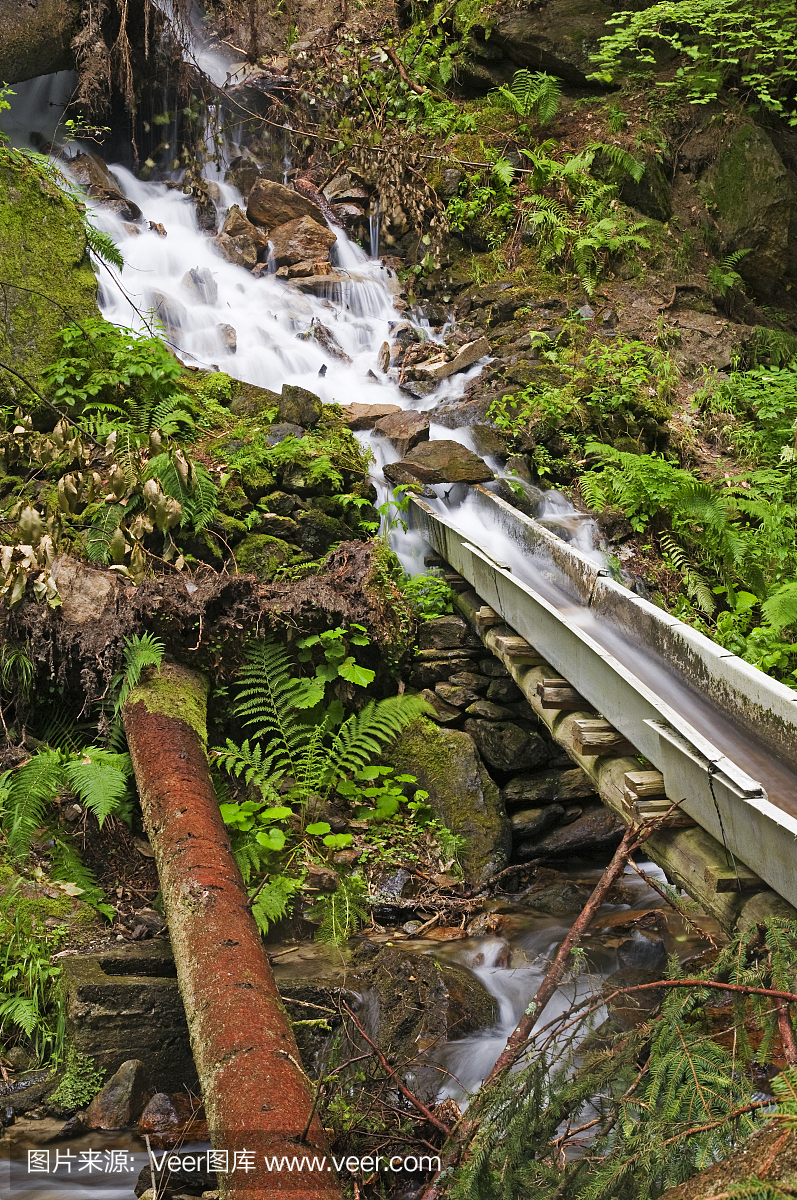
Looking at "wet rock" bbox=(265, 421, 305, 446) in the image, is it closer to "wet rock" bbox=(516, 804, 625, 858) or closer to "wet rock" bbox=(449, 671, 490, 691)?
"wet rock" bbox=(449, 671, 490, 691)

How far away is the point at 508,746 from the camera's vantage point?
5.81 meters

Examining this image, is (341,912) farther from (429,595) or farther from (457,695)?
(429,595)

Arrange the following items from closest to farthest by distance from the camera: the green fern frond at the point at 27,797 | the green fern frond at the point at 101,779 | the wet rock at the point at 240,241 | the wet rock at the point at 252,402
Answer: the green fern frond at the point at 101,779 < the green fern frond at the point at 27,797 < the wet rock at the point at 252,402 < the wet rock at the point at 240,241

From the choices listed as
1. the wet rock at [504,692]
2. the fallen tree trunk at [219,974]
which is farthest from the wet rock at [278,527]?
the wet rock at [504,692]

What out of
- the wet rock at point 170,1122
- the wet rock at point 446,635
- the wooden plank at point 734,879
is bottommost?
the wet rock at point 170,1122

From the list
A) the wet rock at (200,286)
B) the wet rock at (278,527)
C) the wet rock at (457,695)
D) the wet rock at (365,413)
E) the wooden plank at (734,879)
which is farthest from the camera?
the wet rock at (200,286)

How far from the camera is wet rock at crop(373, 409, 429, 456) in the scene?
7742 mm

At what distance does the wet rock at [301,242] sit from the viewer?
10.9 m

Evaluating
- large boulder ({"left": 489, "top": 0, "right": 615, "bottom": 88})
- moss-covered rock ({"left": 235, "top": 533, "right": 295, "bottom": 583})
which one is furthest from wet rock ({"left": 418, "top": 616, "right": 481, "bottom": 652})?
large boulder ({"left": 489, "top": 0, "right": 615, "bottom": 88})

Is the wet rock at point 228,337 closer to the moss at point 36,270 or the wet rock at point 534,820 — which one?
the moss at point 36,270

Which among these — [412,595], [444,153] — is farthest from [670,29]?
[412,595]

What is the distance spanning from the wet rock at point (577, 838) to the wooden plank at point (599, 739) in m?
1.51

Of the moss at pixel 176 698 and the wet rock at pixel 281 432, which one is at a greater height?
the wet rock at pixel 281 432

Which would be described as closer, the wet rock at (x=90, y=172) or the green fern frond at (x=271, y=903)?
the green fern frond at (x=271, y=903)
